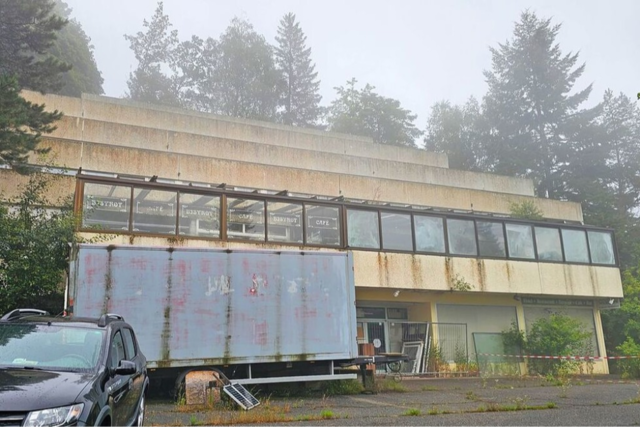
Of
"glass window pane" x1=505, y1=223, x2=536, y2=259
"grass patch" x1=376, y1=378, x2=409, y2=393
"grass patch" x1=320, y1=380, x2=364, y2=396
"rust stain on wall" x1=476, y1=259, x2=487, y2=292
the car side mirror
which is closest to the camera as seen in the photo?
the car side mirror

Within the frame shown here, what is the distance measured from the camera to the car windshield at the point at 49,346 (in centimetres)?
580

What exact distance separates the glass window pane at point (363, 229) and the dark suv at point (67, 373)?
12.9 m

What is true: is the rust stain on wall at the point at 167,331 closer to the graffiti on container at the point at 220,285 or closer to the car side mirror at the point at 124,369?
the graffiti on container at the point at 220,285

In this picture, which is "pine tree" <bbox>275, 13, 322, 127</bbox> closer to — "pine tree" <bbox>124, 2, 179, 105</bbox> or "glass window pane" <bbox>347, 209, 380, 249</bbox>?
"pine tree" <bbox>124, 2, 179, 105</bbox>

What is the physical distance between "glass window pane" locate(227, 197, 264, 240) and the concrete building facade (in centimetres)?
3

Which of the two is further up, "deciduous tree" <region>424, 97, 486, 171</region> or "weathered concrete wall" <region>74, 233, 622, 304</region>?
"deciduous tree" <region>424, 97, 486, 171</region>

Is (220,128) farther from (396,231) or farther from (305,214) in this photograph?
(305,214)

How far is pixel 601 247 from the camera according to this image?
2555 cm

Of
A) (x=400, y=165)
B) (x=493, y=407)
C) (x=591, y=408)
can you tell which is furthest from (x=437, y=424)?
(x=400, y=165)

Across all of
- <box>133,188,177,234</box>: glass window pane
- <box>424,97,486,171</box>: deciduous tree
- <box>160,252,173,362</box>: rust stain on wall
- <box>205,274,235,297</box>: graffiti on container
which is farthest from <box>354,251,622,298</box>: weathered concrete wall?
<box>424,97,486,171</box>: deciduous tree

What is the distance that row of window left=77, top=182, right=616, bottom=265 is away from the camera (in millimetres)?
16594

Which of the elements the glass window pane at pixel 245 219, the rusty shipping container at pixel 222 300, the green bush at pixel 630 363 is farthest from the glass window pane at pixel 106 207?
the green bush at pixel 630 363

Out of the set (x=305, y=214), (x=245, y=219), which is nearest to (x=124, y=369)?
(x=245, y=219)

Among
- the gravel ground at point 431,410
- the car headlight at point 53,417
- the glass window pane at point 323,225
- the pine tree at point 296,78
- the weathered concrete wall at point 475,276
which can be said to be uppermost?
the pine tree at point 296,78
